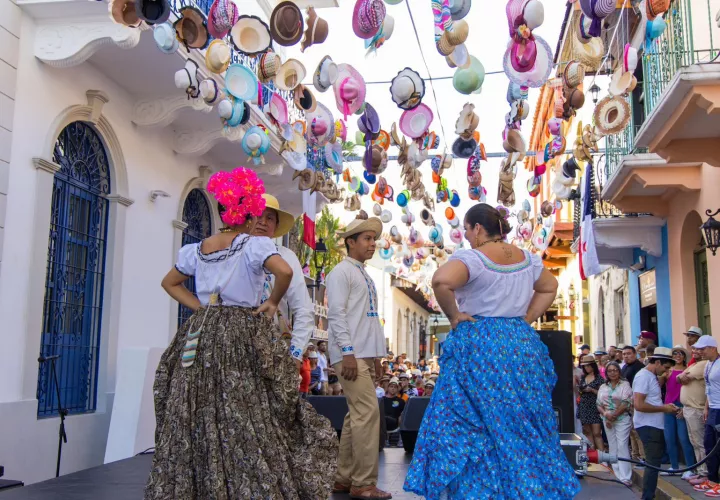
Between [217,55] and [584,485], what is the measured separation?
5570 millimetres

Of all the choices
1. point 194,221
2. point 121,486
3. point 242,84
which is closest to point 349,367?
point 121,486

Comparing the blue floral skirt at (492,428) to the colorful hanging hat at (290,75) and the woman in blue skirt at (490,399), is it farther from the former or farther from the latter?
the colorful hanging hat at (290,75)

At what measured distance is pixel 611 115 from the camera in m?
9.34

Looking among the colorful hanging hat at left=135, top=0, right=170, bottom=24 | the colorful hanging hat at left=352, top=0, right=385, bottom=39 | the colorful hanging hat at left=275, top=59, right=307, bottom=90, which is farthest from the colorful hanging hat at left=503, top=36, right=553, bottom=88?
the colorful hanging hat at left=135, top=0, right=170, bottom=24

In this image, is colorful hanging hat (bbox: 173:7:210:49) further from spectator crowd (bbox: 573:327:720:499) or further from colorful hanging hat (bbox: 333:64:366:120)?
spectator crowd (bbox: 573:327:720:499)

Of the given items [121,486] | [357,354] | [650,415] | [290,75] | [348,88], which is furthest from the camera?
[650,415]

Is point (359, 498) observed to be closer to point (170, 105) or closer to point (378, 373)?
point (378, 373)

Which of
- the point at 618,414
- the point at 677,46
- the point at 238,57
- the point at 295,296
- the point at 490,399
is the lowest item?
the point at 618,414

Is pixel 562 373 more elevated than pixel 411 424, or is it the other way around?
pixel 562 373

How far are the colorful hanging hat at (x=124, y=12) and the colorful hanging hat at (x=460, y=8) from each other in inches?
116

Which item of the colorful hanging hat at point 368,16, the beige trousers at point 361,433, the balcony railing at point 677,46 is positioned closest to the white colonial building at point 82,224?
the colorful hanging hat at point 368,16

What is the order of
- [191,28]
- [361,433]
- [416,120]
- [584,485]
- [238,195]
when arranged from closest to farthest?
[238,195], [361,433], [584,485], [191,28], [416,120]

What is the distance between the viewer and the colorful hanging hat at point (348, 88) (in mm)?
9188

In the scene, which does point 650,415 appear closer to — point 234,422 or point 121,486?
point 121,486
